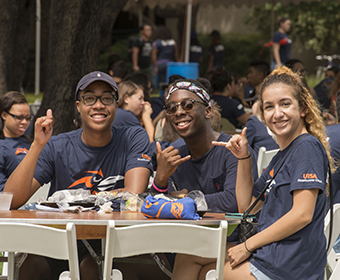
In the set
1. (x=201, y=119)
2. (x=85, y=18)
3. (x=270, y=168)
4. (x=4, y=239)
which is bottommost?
(x=4, y=239)

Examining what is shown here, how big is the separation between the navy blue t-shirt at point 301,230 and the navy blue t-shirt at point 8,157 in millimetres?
2285

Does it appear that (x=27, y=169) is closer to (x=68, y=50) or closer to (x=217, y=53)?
(x=68, y=50)

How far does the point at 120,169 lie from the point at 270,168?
1199 millimetres

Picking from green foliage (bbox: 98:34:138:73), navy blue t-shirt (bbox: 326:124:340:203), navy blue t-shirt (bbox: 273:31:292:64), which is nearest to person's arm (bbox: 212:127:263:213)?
navy blue t-shirt (bbox: 326:124:340:203)

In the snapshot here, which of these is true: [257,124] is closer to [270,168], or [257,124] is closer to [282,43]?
[270,168]

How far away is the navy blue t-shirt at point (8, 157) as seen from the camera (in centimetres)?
398

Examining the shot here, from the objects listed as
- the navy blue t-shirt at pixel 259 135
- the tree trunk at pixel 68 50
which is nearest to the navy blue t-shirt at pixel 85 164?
the navy blue t-shirt at pixel 259 135

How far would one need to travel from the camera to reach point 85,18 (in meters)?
6.86

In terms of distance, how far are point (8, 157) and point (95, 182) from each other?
1008mm

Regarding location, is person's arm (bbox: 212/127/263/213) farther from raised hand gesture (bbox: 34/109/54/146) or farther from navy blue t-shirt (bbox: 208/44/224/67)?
navy blue t-shirt (bbox: 208/44/224/67)

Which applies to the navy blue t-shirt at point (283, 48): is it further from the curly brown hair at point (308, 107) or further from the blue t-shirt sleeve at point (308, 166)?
the blue t-shirt sleeve at point (308, 166)

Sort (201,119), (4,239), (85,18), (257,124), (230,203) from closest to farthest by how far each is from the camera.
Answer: (4,239) < (230,203) < (201,119) < (257,124) < (85,18)

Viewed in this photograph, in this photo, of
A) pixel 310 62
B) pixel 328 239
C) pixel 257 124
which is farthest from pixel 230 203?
pixel 310 62

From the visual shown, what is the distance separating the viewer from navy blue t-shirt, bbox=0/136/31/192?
3977 millimetres
